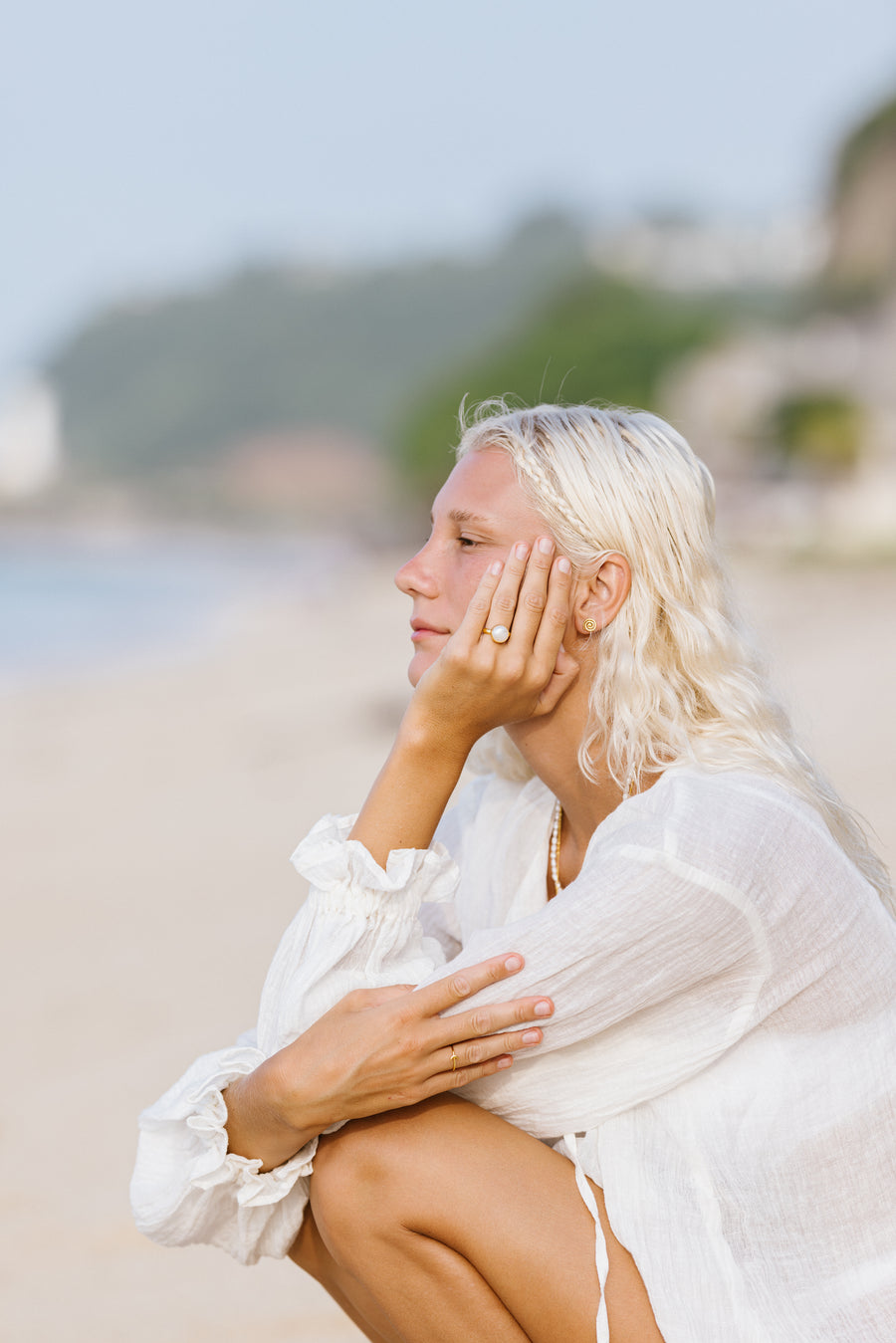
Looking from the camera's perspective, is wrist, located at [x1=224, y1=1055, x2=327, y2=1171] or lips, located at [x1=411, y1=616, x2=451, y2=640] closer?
wrist, located at [x1=224, y1=1055, x2=327, y2=1171]

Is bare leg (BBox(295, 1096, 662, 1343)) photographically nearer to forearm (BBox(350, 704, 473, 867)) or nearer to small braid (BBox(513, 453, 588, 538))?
forearm (BBox(350, 704, 473, 867))

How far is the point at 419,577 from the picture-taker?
2.38 metres

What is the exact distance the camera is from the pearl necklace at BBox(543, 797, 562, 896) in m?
2.53

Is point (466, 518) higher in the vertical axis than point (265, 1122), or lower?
higher

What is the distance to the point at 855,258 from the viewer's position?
184ft

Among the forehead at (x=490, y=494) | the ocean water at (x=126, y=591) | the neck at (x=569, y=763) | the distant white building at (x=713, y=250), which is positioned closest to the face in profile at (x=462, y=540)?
the forehead at (x=490, y=494)

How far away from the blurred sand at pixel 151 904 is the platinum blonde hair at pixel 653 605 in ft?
2.03

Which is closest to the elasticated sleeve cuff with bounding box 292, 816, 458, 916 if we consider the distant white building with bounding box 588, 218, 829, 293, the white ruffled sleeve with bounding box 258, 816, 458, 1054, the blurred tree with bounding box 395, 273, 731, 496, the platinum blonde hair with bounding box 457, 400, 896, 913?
the white ruffled sleeve with bounding box 258, 816, 458, 1054

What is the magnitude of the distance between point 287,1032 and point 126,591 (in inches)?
1671

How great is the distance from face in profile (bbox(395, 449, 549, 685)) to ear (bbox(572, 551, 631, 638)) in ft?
0.38

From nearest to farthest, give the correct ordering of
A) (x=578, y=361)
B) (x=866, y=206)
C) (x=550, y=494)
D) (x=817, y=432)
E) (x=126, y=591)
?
(x=550, y=494)
(x=817, y=432)
(x=126, y=591)
(x=866, y=206)
(x=578, y=361)

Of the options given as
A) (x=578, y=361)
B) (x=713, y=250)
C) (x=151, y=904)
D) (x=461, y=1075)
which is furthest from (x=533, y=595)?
(x=713, y=250)

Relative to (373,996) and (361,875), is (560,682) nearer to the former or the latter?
(361,875)

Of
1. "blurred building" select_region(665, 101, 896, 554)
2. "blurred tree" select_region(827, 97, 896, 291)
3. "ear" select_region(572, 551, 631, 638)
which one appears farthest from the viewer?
"blurred tree" select_region(827, 97, 896, 291)
